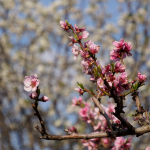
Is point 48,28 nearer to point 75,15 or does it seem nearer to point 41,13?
point 41,13

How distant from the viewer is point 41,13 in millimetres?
9312

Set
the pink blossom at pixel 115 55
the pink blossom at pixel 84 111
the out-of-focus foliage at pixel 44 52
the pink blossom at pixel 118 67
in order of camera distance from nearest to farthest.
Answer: the pink blossom at pixel 118 67, the pink blossom at pixel 115 55, the pink blossom at pixel 84 111, the out-of-focus foliage at pixel 44 52

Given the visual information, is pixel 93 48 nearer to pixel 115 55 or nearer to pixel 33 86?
pixel 115 55

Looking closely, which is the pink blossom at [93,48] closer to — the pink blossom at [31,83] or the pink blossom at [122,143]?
the pink blossom at [31,83]

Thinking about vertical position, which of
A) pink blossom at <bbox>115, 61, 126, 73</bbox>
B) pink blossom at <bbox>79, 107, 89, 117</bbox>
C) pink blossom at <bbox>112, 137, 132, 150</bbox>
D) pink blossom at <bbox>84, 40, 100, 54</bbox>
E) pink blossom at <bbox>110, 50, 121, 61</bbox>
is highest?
pink blossom at <bbox>84, 40, 100, 54</bbox>

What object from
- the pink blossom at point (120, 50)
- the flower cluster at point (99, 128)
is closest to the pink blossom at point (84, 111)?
the flower cluster at point (99, 128)

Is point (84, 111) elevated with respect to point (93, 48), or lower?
lower

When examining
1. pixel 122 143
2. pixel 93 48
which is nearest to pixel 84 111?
pixel 122 143

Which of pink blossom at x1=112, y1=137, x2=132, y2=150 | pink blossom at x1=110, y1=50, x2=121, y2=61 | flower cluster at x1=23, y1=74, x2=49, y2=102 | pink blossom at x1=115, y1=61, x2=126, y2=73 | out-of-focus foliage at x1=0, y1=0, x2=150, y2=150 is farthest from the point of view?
out-of-focus foliage at x1=0, y1=0, x2=150, y2=150

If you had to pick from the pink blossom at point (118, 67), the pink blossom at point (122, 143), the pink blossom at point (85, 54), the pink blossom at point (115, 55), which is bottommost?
the pink blossom at point (122, 143)

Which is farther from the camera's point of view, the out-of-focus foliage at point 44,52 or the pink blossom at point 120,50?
the out-of-focus foliage at point 44,52

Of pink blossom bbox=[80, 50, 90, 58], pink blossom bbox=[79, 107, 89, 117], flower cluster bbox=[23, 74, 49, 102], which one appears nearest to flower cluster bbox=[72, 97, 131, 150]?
pink blossom bbox=[79, 107, 89, 117]

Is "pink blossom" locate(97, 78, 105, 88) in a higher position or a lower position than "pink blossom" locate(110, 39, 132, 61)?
lower

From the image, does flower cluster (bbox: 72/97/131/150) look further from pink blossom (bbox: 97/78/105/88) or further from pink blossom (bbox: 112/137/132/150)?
pink blossom (bbox: 97/78/105/88)
